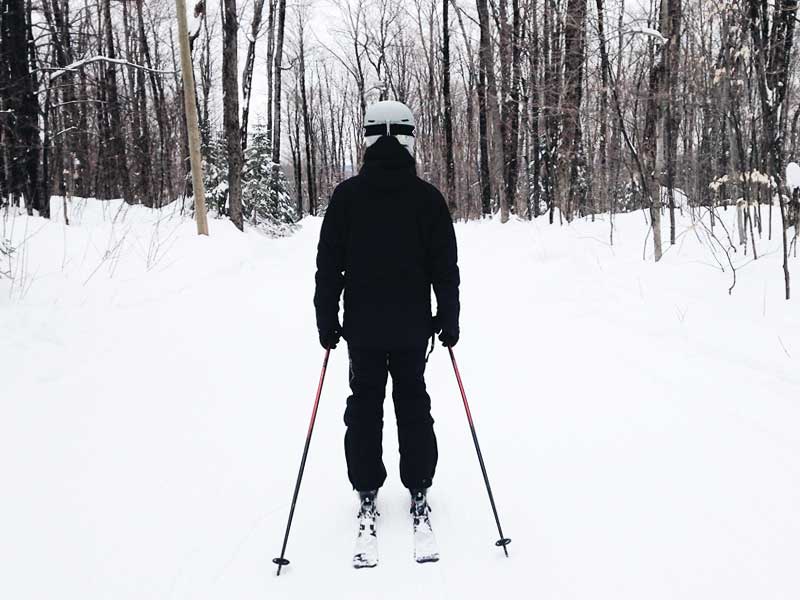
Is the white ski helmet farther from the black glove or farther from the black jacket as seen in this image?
the black glove

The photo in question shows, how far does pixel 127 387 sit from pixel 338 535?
2.57 m

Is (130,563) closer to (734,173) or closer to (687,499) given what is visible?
(687,499)

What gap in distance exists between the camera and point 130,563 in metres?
2.49

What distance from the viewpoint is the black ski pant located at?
280cm

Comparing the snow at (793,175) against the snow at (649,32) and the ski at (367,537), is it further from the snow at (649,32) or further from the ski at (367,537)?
the ski at (367,537)

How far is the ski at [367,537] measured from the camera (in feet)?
8.25

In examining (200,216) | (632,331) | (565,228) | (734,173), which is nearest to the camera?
(632,331)

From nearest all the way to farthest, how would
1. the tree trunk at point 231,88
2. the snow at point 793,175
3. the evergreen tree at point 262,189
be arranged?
the snow at point 793,175 → the tree trunk at point 231,88 → the evergreen tree at point 262,189

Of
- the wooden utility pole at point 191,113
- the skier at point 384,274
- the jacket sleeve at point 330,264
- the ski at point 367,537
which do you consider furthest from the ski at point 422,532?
the wooden utility pole at point 191,113

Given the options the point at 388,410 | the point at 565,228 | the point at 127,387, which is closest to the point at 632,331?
the point at 388,410

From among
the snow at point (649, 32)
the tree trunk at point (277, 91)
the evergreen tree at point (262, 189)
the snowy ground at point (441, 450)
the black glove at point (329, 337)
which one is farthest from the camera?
the tree trunk at point (277, 91)

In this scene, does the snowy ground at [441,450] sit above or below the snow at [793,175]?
below

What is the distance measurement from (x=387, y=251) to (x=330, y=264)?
0.99 ft

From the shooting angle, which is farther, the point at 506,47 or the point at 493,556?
the point at 506,47
